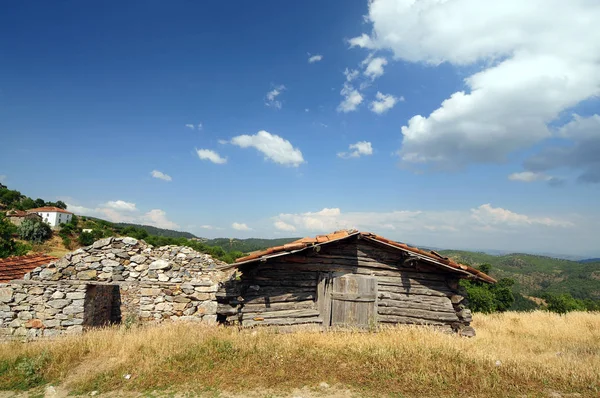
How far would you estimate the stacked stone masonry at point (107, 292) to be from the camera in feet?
33.4

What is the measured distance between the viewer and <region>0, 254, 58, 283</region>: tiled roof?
1080cm

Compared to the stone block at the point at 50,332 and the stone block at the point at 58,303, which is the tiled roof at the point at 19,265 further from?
the stone block at the point at 50,332

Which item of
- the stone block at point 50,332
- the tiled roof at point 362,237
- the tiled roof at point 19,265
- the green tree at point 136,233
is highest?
the green tree at point 136,233

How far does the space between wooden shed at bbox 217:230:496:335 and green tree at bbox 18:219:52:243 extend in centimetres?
6064

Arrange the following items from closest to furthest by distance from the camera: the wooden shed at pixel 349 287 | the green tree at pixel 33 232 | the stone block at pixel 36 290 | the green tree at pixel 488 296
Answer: the wooden shed at pixel 349 287 < the stone block at pixel 36 290 < the green tree at pixel 488 296 < the green tree at pixel 33 232

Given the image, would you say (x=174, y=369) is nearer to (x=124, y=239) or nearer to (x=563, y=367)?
(x=563, y=367)

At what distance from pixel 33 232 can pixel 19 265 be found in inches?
2278

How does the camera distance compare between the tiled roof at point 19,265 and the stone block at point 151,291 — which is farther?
the stone block at point 151,291

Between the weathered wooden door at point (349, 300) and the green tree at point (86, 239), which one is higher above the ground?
the green tree at point (86, 239)

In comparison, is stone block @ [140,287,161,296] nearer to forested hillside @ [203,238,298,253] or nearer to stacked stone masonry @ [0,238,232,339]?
stacked stone masonry @ [0,238,232,339]

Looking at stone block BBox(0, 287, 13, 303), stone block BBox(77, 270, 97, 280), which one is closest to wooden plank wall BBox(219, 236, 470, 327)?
stone block BBox(77, 270, 97, 280)

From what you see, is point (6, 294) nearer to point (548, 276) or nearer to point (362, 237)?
point (362, 237)

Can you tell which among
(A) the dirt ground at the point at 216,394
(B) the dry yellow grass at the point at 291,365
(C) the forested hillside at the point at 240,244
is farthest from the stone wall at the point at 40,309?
(C) the forested hillside at the point at 240,244

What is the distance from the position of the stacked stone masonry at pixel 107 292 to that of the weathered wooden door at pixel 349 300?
14.4 feet
